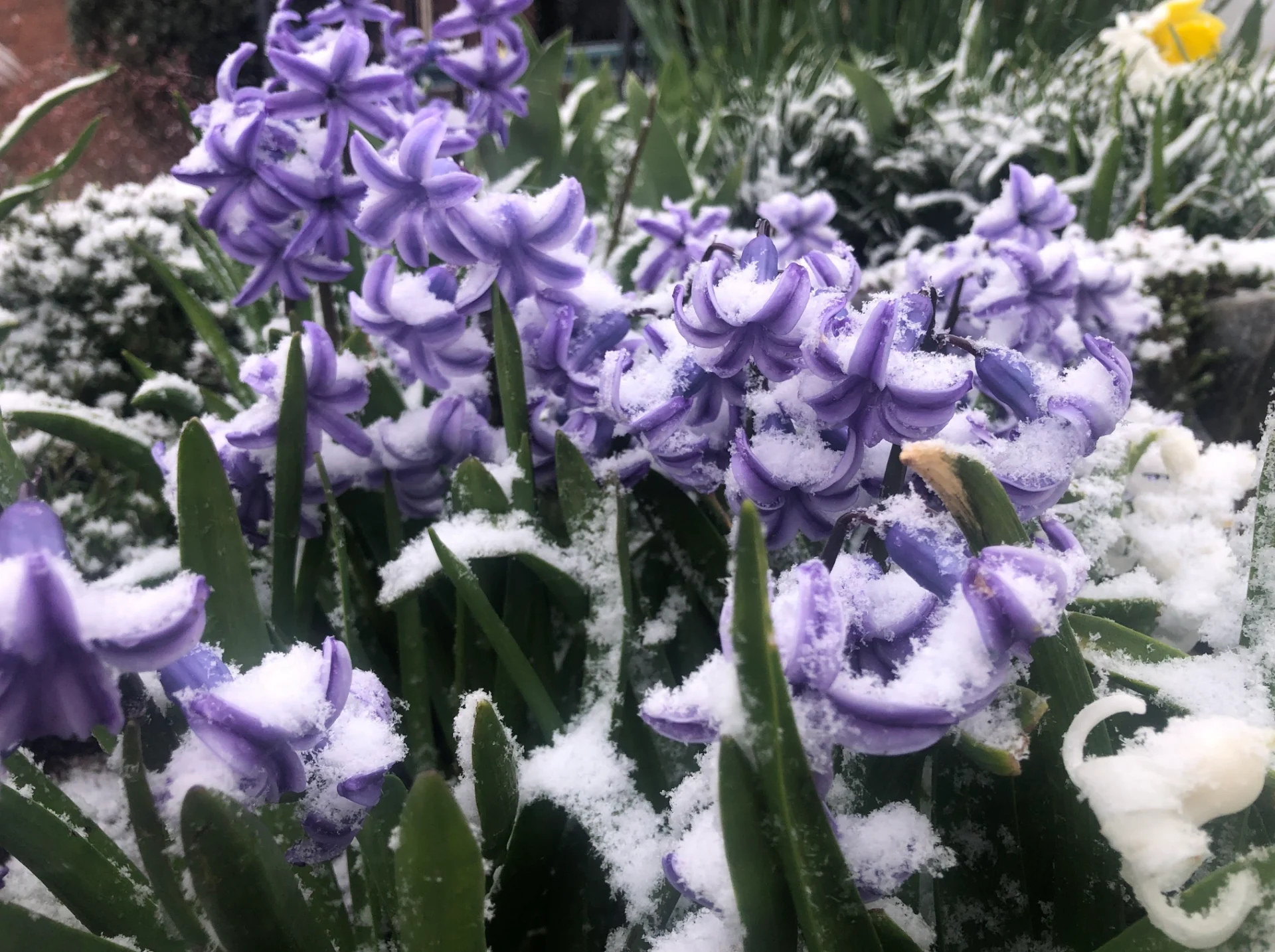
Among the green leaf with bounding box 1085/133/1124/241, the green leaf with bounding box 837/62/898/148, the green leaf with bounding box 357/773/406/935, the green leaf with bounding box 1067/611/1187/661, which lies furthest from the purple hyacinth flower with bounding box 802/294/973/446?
the green leaf with bounding box 837/62/898/148

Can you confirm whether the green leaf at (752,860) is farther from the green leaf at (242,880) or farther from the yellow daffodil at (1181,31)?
the yellow daffodil at (1181,31)

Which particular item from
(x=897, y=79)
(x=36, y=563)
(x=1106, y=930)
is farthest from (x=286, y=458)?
(x=897, y=79)

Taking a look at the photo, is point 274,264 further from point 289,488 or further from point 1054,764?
point 1054,764

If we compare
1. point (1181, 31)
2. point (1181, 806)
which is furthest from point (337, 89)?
point (1181, 31)

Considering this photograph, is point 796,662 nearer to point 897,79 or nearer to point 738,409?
point 738,409

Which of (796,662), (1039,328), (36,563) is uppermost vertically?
Answer: (36,563)

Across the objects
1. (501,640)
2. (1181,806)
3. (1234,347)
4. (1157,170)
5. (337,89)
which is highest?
(337,89)

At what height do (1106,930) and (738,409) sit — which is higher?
(738,409)
